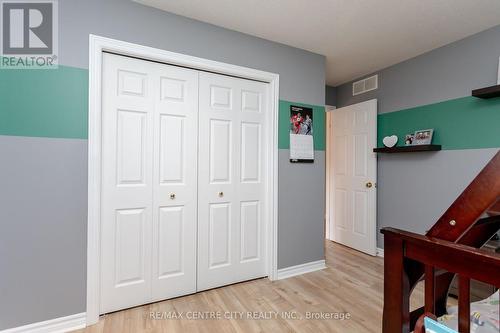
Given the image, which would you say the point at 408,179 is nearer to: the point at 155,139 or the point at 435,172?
the point at 435,172

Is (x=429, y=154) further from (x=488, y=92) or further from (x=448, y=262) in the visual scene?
(x=448, y=262)

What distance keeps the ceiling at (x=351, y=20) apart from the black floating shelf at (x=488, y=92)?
0.60 meters

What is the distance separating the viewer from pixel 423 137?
2689 millimetres

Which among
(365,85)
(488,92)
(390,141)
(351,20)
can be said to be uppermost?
(351,20)

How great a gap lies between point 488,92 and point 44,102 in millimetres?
3470

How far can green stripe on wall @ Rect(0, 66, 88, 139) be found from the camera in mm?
→ 1587

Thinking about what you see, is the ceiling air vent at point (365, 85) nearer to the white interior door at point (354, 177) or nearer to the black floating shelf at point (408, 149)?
the white interior door at point (354, 177)

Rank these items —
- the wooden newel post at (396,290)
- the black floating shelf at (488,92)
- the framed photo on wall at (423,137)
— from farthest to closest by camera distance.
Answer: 1. the framed photo on wall at (423,137)
2. the black floating shelf at (488,92)
3. the wooden newel post at (396,290)

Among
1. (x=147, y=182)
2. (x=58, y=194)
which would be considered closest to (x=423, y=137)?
(x=147, y=182)

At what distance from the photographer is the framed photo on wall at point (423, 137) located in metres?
2.64

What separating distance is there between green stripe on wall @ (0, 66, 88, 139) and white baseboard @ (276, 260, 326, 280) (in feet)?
7.06

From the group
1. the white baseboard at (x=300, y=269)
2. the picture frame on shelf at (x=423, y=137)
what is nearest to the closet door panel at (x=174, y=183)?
the white baseboard at (x=300, y=269)

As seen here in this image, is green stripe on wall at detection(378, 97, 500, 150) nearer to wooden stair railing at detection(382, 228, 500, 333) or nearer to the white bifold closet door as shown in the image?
wooden stair railing at detection(382, 228, 500, 333)

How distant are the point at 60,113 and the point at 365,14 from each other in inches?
97.4
